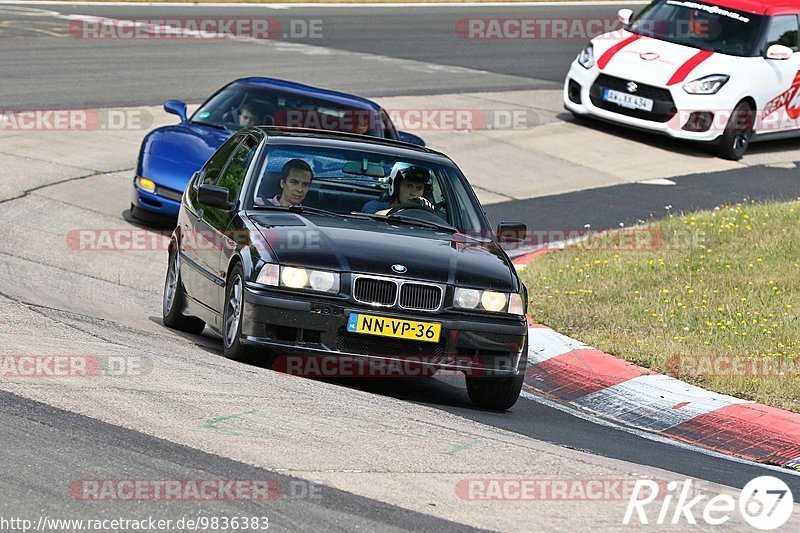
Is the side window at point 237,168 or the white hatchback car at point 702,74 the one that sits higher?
the side window at point 237,168

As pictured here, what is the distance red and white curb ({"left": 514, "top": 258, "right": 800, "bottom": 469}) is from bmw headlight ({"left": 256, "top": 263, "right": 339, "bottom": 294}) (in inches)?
79.4

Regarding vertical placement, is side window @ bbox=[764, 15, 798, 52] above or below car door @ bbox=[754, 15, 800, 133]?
above

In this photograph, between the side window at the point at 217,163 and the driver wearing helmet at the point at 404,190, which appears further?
the side window at the point at 217,163

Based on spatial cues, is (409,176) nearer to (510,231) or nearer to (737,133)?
(510,231)

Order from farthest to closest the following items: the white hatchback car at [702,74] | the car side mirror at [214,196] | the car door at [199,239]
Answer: the white hatchback car at [702,74], the car door at [199,239], the car side mirror at [214,196]

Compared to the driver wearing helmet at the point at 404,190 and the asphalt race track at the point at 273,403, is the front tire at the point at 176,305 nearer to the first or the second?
the asphalt race track at the point at 273,403

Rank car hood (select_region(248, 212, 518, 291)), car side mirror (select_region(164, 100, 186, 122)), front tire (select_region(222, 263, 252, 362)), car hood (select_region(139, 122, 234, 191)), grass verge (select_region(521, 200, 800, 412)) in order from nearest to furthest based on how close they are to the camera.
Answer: car hood (select_region(248, 212, 518, 291)) < front tire (select_region(222, 263, 252, 362)) < grass verge (select_region(521, 200, 800, 412)) < car hood (select_region(139, 122, 234, 191)) < car side mirror (select_region(164, 100, 186, 122))

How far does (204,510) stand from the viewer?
17.2 ft

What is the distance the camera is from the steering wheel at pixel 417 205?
902 cm

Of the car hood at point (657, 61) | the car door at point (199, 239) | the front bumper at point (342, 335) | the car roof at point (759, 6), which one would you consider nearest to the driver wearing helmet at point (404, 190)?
the car door at point (199, 239)

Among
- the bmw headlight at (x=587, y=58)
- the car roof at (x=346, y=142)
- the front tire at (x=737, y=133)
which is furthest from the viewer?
the bmw headlight at (x=587, y=58)

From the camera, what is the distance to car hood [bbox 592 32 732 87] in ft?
61.7

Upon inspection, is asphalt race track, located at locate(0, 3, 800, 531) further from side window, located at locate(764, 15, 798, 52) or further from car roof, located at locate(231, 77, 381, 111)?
car roof, located at locate(231, 77, 381, 111)

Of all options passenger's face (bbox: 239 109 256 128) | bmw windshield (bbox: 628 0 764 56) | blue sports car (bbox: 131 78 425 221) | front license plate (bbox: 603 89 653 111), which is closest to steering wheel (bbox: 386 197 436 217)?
blue sports car (bbox: 131 78 425 221)
